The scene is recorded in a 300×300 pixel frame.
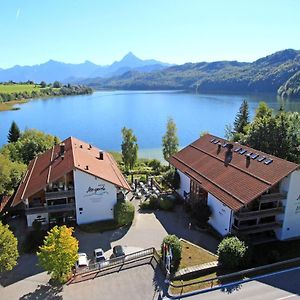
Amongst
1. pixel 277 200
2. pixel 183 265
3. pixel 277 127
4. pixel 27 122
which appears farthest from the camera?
pixel 27 122

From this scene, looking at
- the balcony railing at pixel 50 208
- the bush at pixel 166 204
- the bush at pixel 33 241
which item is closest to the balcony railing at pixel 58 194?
the balcony railing at pixel 50 208

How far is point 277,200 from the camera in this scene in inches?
1195

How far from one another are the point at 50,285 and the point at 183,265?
10.5 metres

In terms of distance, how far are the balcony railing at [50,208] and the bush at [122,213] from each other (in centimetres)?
457

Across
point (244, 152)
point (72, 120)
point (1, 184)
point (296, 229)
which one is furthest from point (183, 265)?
point (72, 120)

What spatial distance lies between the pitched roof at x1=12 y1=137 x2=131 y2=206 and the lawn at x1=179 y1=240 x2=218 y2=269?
965cm

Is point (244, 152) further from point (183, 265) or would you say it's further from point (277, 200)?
point (183, 265)

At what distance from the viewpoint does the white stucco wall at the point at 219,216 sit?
98.8ft

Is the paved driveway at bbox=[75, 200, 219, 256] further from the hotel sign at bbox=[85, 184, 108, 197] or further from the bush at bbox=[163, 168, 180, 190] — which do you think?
the bush at bbox=[163, 168, 180, 190]

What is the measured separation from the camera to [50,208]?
33.3 m

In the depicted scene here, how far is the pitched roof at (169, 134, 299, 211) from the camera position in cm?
2872

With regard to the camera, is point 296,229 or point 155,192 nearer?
point 296,229

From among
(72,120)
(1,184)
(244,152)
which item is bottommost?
(72,120)

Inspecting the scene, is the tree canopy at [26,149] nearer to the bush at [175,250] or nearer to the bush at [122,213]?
the bush at [122,213]
